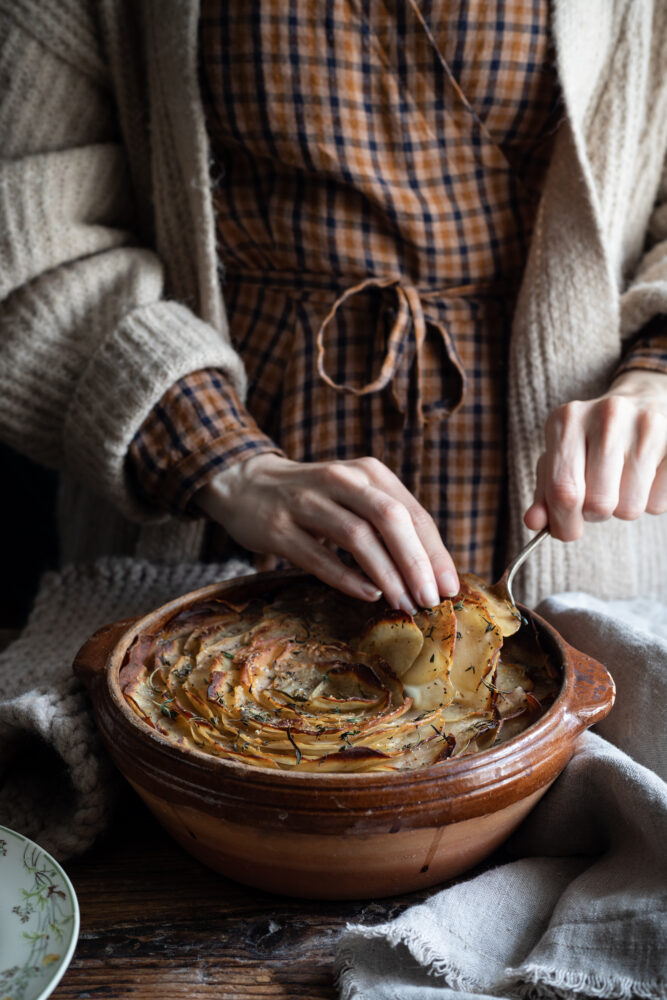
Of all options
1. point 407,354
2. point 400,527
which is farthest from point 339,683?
point 407,354

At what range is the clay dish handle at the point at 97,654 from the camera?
90 cm

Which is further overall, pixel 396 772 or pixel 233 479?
pixel 233 479

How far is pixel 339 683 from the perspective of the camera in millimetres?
943

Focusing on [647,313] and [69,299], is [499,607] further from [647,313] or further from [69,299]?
[69,299]

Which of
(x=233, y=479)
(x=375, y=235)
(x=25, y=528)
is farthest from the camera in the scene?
(x=25, y=528)

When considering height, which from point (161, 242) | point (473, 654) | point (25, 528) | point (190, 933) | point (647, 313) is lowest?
point (25, 528)

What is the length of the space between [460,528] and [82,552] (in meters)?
0.75

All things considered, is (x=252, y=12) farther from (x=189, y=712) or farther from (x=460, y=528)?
(x=189, y=712)

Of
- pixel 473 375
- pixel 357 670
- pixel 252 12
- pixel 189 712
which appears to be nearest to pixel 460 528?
pixel 473 375

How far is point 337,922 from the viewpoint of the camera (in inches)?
31.3

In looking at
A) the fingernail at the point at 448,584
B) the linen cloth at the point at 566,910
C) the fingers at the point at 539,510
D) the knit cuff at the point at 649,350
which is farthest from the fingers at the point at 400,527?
the knit cuff at the point at 649,350

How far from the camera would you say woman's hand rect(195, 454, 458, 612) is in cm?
100

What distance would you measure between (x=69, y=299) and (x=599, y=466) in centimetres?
79

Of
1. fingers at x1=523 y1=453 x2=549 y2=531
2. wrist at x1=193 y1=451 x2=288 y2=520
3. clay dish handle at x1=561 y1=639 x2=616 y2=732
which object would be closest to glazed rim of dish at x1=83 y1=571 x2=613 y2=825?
clay dish handle at x1=561 y1=639 x2=616 y2=732
